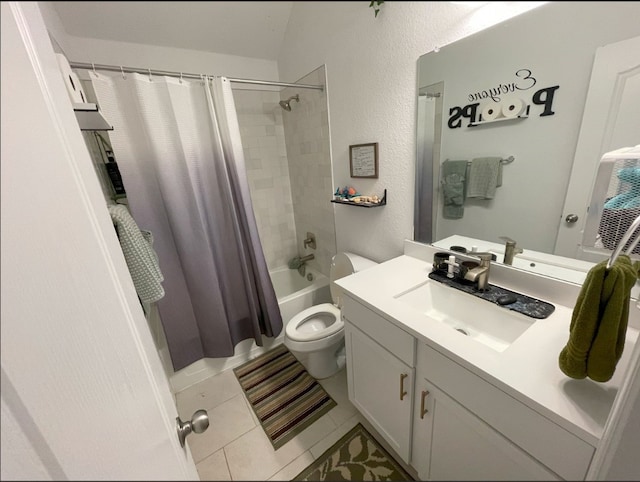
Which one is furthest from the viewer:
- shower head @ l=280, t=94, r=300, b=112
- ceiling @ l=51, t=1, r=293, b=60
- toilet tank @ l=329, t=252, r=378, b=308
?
shower head @ l=280, t=94, r=300, b=112

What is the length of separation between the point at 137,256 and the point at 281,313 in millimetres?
1191

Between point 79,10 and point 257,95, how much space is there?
2156 millimetres

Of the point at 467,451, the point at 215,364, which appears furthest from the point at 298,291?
the point at 467,451

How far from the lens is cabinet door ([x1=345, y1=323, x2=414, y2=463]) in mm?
977

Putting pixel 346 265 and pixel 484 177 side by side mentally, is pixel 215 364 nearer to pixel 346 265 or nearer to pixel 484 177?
pixel 346 265

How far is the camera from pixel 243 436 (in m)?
0.94

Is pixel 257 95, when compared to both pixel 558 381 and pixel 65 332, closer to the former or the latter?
pixel 65 332

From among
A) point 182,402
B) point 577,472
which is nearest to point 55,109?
point 577,472

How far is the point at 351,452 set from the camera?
1.01 m

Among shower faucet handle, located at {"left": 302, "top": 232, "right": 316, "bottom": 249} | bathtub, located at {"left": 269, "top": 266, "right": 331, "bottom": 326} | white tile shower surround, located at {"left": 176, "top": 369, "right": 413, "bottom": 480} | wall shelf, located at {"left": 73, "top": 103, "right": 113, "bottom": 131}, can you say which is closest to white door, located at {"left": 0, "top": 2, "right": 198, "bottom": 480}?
white tile shower surround, located at {"left": 176, "top": 369, "right": 413, "bottom": 480}

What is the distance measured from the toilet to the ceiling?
135 centimetres

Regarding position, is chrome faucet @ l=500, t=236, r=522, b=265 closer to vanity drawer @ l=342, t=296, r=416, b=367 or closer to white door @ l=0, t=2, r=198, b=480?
vanity drawer @ l=342, t=296, r=416, b=367

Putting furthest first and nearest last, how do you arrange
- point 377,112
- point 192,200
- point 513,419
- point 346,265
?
1. point 346,265
2. point 192,200
3. point 377,112
4. point 513,419

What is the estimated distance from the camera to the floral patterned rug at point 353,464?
76 cm
